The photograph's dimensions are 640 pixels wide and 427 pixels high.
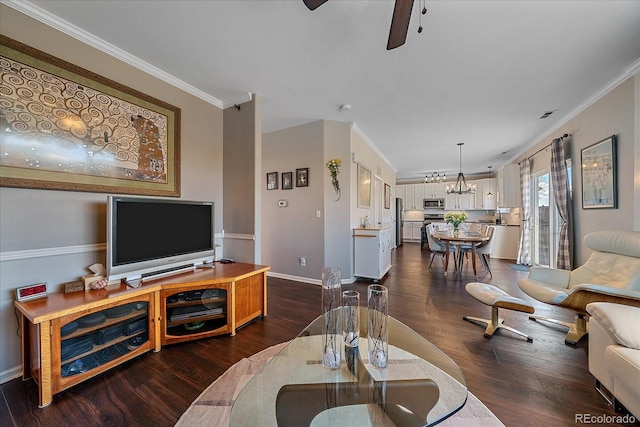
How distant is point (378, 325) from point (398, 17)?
1.69 meters

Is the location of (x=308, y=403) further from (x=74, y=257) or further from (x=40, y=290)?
(x=74, y=257)

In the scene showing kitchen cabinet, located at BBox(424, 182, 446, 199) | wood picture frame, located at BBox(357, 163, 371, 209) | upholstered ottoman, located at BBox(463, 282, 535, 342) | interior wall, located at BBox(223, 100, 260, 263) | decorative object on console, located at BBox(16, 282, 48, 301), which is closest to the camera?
decorative object on console, located at BBox(16, 282, 48, 301)

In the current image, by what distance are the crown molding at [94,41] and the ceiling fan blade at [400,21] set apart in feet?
7.62

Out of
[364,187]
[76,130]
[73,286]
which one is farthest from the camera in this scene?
[364,187]

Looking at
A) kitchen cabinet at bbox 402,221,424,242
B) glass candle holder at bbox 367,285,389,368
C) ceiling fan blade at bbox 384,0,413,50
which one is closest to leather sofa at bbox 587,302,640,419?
glass candle holder at bbox 367,285,389,368

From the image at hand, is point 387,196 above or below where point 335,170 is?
below

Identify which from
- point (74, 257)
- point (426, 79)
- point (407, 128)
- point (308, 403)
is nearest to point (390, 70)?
point (426, 79)

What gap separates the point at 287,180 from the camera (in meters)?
3.86

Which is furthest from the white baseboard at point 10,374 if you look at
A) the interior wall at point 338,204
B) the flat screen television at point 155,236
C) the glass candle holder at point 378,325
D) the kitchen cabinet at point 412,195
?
the kitchen cabinet at point 412,195

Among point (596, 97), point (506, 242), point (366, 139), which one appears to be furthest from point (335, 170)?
point (506, 242)

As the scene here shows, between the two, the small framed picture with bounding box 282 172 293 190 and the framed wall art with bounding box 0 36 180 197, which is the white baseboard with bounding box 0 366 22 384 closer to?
the framed wall art with bounding box 0 36 180 197

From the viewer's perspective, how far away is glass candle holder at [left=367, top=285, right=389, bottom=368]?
1158 mm

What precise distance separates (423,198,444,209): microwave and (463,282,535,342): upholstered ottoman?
6.61 metres

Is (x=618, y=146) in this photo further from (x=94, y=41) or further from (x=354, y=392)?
(x=94, y=41)
